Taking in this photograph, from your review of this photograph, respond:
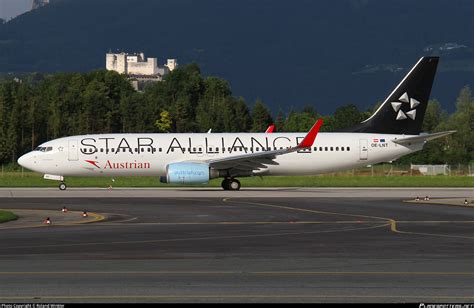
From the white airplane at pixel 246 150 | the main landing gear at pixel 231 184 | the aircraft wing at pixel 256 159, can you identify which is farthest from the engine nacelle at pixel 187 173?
the main landing gear at pixel 231 184

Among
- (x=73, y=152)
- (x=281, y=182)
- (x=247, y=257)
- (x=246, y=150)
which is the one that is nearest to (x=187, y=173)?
(x=246, y=150)

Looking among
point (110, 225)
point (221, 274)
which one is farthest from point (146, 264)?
point (110, 225)

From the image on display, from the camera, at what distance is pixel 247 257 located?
20.6 meters

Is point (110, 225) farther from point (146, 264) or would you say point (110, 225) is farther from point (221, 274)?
point (221, 274)

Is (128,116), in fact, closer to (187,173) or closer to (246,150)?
(246,150)

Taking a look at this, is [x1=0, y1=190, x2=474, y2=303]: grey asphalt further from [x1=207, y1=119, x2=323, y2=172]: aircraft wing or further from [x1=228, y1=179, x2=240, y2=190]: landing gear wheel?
[x1=228, y1=179, x2=240, y2=190]: landing gear wheel

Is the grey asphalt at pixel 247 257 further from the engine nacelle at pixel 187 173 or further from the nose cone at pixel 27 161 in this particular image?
the nose cone at pixel 27 161

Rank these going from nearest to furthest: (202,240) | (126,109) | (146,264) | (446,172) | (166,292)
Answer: (166,292)
(146,264)
(202,240)
(446,172)
(126,109)

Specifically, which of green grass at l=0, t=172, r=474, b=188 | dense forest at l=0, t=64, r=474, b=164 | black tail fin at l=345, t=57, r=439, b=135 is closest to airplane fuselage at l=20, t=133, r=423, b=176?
black tail fin at l=345, t=57, r=439, b=135

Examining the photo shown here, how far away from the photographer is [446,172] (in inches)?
3216

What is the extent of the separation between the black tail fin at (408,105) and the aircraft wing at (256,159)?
197 inches

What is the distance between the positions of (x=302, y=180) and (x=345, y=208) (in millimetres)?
28878

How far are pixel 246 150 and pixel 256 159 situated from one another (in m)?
2.00

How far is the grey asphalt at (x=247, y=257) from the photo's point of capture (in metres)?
15.6
